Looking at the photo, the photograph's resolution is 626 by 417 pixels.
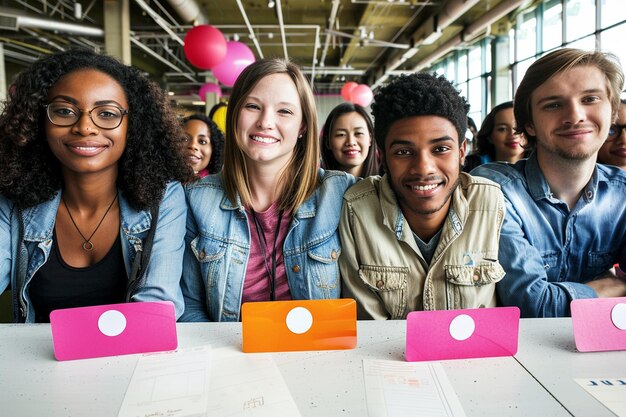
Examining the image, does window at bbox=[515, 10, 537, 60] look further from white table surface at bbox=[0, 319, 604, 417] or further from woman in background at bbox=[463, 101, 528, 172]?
white table surface at bbox=[0, 319, 604, 417]

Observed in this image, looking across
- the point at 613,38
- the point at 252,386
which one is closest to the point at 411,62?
the point at 613,38

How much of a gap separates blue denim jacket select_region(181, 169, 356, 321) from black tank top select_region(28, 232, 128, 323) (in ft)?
0.82

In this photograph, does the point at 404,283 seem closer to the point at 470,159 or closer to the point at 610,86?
the point at 610,86

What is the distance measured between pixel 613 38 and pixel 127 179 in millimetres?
6687

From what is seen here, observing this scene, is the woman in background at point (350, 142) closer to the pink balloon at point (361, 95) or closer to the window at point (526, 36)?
the pink balloon at point (361, 95)

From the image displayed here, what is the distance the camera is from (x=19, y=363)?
93 centimetres

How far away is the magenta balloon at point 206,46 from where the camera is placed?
16.7 feet

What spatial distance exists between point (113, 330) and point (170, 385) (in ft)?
0.72

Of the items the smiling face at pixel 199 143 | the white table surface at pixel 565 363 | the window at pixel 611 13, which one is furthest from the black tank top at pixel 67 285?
the window at pixel 611 13

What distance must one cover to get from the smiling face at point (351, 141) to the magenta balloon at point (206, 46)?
2.86 metres

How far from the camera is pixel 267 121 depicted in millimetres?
1467

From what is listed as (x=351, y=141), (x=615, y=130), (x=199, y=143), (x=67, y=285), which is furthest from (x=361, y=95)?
(x=67, y=285)

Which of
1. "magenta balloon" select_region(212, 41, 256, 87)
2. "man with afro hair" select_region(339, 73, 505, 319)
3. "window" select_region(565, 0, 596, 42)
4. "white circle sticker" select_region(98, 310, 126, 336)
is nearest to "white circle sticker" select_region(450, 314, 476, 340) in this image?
"man with afro hair" select_region(339, 73, 505, 319)

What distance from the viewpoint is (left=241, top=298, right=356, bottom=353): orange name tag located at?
0.97 m
